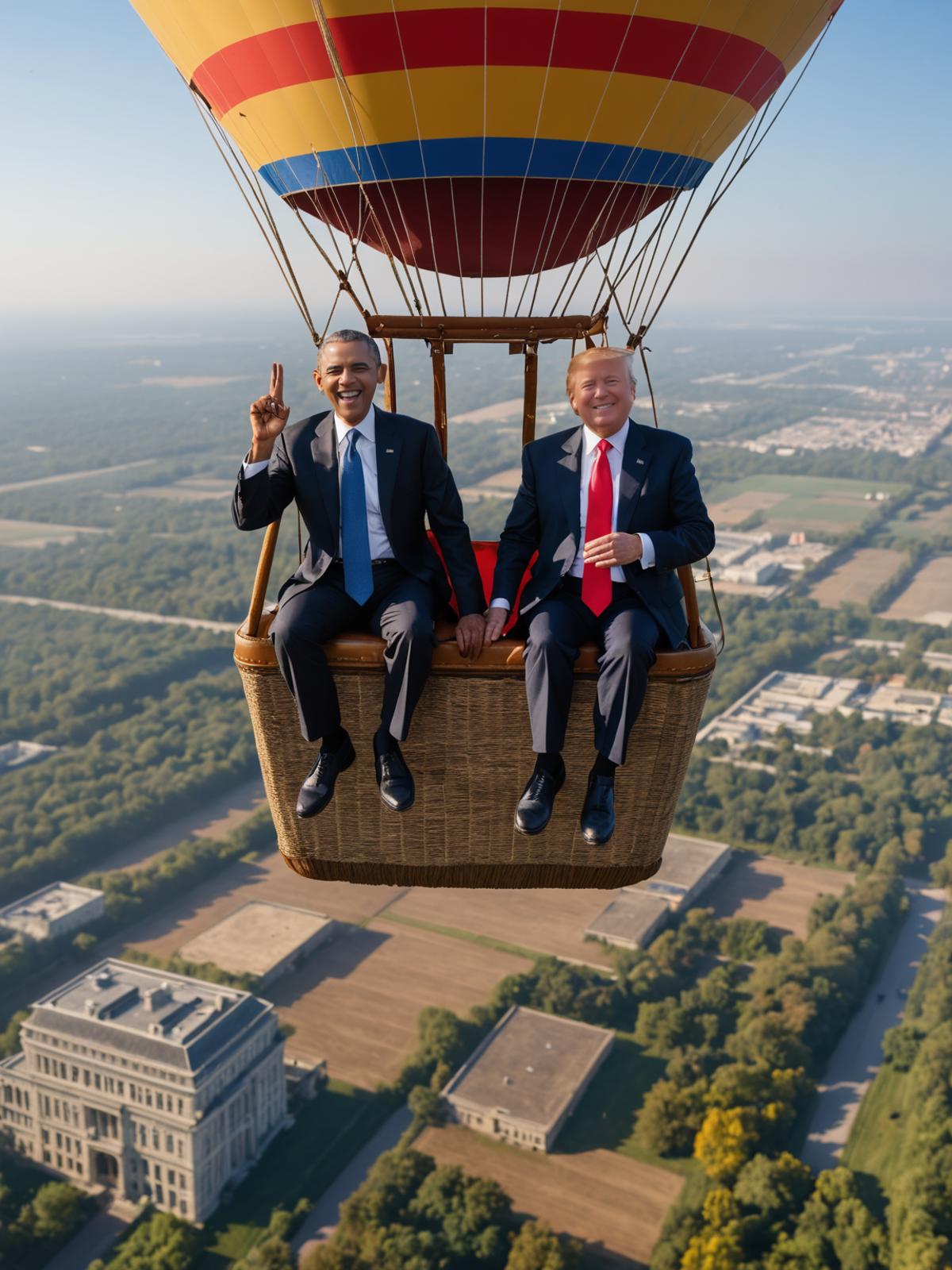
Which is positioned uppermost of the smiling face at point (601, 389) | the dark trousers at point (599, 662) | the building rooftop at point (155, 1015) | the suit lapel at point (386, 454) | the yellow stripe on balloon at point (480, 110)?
the yellow stripe on balloon at point (480, 110)

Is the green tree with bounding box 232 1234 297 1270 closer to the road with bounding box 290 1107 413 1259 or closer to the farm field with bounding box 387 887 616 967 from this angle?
the road with bounding box 290 1107 413 1259

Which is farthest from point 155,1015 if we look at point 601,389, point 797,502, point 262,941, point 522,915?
point 797,502

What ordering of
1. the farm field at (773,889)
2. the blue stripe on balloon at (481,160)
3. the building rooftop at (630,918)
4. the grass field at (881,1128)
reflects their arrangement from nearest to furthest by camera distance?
the blue stripe on balloon at (481,160) < the grass field at (881,1128) < the building rooftop at (630,918) < the farm field at (773,889)

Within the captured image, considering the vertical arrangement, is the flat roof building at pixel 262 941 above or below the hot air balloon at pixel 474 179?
below

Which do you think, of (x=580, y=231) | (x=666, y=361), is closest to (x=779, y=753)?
(x=580, y=231)

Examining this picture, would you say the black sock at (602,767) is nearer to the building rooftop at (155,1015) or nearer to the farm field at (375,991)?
the farm field at (375,991)

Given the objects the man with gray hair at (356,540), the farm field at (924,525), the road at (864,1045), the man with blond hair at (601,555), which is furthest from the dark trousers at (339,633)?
the farm field at (924,525)

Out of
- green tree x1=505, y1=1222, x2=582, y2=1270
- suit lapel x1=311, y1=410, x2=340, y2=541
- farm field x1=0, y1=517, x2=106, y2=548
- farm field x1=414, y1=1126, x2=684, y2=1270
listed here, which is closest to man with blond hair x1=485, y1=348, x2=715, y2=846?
suit lapel x1=311, y1=410, x2=340, y2=541
